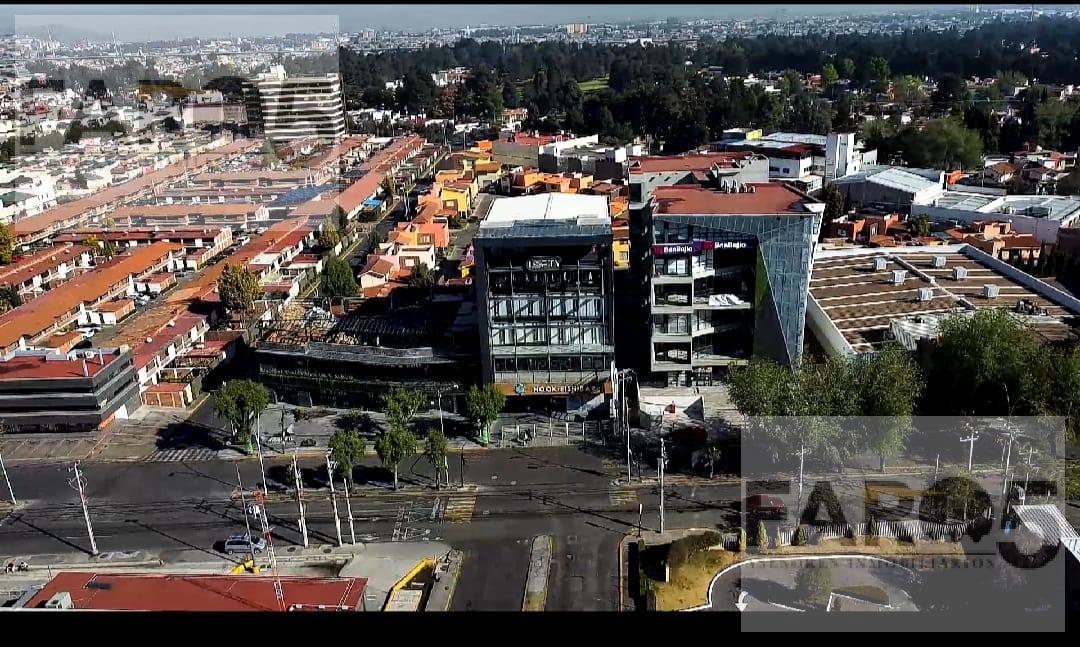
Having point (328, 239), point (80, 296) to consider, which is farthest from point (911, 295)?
point (80, 296)

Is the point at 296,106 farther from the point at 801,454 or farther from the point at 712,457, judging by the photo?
the point at 801,454

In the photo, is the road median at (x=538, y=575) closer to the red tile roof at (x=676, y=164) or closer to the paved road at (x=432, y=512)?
the paved road at (x=432, y=512)

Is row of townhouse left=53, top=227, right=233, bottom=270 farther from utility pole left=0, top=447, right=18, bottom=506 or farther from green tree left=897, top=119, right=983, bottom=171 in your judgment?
green tree left=897, top=119, right=983, bottom=171

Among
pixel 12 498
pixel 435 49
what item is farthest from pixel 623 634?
pixel 435 49

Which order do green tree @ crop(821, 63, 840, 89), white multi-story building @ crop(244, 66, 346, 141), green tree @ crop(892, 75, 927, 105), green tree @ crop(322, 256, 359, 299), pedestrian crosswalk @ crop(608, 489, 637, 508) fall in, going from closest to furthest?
1. pedestrian crosswalk @ crop(608, 489, 637, 508)
2. green tree @ crop(322, 256, 359, 299)
3. white multi-story building @ crop(244, 66, 346, 141)
4. green tree @ crop(892, 75, 927, 105)
5. green tree @ crop(821, 63, 840, 89)

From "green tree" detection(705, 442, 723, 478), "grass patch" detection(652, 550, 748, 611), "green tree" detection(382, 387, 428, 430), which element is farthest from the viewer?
"green tree" detection(382, 387, 428, 430)

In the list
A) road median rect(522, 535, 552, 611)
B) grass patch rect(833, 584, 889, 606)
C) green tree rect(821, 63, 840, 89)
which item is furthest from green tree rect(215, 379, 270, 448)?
green tree rect(821, 63, 840, 89)

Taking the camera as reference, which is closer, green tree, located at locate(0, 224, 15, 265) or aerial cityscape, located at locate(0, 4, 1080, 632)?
aerial cityscape, located at locate(0, 4, 1080, 632)

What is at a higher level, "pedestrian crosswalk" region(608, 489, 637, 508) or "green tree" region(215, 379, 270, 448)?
"green tree" region(215, 379, 270, 448)

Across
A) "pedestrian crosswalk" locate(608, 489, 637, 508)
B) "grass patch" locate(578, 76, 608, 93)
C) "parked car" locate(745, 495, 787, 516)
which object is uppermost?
"grass patch" locate(578, 76, 608, 93)
